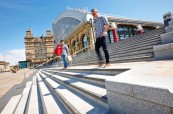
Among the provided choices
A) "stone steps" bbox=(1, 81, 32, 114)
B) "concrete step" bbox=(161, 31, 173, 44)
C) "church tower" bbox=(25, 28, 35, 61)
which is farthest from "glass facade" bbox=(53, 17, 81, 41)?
"church tower" bbox=(25, 28, 35, 61)

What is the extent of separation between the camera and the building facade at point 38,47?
7569cm

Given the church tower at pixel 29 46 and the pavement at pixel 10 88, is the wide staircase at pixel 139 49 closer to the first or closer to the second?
the pavement at pixel 10 88

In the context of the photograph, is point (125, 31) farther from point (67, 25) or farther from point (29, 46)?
point (29, 46)

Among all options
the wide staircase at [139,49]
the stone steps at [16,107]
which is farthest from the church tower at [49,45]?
the stone steps at [16,107]

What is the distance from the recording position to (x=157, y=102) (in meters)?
1.32

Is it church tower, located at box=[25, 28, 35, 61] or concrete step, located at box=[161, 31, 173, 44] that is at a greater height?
church tower, located at box=[25, 28, 35, 61]

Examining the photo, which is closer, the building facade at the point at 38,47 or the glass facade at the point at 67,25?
the glass facade at the point at 67,25

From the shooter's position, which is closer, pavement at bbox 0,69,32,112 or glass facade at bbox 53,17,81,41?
pavement at bbox 0,69,32,112

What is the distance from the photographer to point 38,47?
7956 cm

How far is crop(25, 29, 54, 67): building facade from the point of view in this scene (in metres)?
75.7

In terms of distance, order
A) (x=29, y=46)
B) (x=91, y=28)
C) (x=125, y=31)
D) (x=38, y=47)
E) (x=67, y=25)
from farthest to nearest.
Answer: (x=38, y=47)
(x=29, y=46)
(x=67, y=25)
(x=125, y=31)
(x=91, y=28)

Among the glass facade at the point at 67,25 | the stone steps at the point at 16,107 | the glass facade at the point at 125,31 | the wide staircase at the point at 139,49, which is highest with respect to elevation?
the glass facade at the point at 67,25

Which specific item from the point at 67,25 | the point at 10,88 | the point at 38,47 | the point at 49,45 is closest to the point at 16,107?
the point at 10,88

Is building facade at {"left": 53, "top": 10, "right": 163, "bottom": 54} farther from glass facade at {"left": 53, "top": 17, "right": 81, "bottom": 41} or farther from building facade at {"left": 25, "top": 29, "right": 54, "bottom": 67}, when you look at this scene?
building facade at {"left": 25, "top": 29, "right": 54, "bottom": 67}
